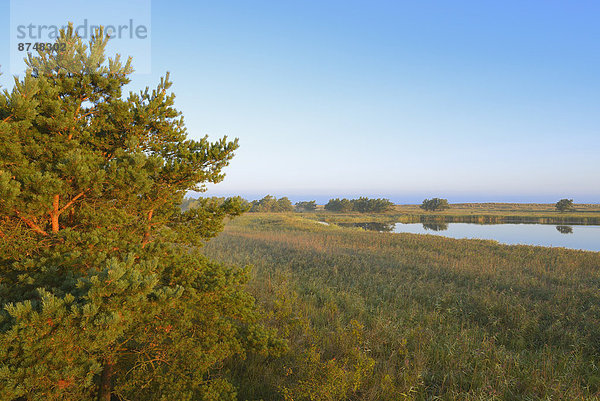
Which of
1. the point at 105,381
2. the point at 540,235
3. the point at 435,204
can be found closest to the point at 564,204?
the point at 435,204

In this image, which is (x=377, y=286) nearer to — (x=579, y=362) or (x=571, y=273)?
(x=579, y=362)

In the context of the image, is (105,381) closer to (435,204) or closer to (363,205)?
(363,205)

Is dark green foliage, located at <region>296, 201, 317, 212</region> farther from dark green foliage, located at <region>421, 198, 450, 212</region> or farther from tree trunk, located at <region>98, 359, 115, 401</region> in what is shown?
tree trunk, located at <region>98, 359, 115, 401</region>

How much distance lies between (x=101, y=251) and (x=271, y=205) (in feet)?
249

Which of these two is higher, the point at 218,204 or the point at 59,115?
the point at 59,115

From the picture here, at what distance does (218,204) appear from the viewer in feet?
16.1

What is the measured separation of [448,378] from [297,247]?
1176 centimetres

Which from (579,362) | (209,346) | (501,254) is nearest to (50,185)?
(209,346)

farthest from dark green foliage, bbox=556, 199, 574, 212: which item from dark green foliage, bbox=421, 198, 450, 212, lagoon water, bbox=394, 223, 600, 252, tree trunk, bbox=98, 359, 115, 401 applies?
tree trunk, bbox=98, 359, 115, 401

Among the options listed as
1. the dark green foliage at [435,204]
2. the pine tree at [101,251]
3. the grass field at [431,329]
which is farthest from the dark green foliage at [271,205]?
the pine tree at [101,251]

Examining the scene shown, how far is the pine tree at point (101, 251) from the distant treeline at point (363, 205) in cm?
7758

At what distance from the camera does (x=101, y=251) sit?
311 cm

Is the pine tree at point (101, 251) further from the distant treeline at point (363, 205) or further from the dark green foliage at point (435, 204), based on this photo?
the dark green foliage at point (435, 204)

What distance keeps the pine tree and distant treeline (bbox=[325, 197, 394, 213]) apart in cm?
7758
